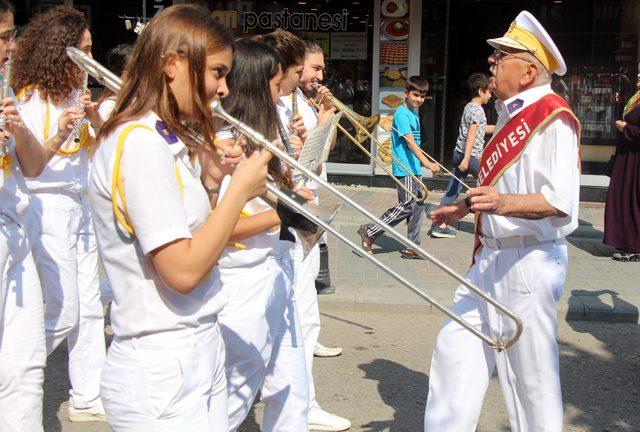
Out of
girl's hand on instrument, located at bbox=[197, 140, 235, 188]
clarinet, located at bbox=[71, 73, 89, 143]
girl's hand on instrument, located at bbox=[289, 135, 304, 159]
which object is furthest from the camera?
clarinet, located at bbox=[71, 73, 89, 143]

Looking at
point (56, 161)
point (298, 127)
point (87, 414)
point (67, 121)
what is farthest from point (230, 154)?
point (87, 414)

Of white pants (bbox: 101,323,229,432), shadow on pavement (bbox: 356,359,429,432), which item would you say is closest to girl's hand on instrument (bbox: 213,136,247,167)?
white pants (bbox: 101,323,229,432)

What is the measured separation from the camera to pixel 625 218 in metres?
8.93

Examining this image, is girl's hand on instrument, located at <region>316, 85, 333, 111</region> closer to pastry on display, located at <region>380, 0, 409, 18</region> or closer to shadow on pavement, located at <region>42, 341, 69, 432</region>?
shadow on pavement, located at <region>42, 341, 69, 432</region>

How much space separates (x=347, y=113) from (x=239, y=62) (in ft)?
7.74

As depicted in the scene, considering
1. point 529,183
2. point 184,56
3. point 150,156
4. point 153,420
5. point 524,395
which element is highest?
point 184,56

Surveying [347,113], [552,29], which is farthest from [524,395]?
[552,29]

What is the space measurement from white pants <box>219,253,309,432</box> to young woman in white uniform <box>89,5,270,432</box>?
0.75m

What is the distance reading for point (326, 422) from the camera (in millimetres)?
4562

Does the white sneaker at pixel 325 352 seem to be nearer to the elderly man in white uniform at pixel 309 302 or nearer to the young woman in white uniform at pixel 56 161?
the elderly man in white uniform at pixel 309 302

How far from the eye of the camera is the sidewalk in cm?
696

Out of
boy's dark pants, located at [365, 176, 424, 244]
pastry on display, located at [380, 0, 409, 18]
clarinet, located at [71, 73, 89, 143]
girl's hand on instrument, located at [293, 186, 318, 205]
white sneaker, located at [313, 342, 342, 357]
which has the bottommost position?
white sneaker, located at [313, 342, 342, 357]

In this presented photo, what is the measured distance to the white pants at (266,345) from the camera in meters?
3.24

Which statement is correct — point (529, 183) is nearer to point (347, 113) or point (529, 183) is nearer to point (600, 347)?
point (347, 113)
